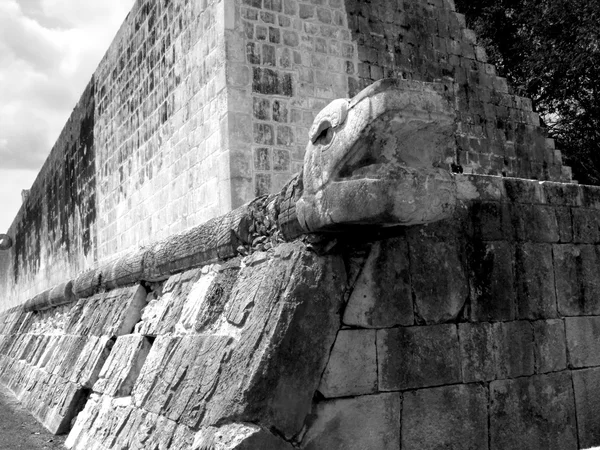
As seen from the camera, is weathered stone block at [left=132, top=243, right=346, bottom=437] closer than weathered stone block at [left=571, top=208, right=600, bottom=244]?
Yes

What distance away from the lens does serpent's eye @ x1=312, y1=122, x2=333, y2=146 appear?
302cm

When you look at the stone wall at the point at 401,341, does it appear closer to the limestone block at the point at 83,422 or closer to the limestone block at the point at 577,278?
the limestone block at the point at 577,278

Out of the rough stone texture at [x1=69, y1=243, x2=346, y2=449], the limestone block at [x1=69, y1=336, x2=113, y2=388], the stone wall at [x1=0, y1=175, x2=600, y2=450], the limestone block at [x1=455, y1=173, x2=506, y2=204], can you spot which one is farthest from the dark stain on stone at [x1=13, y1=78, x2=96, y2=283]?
the limestone block at [x1=455, y1=173, x2=506, y2=204]

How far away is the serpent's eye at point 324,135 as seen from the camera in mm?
3016

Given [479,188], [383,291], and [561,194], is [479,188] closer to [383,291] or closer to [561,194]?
[561,194]

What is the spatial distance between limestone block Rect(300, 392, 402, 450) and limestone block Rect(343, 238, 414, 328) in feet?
1.14

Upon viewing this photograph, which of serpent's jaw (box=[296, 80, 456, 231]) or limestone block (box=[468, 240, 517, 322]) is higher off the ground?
serpent's jaw (box=[296, 80, 456, 231])

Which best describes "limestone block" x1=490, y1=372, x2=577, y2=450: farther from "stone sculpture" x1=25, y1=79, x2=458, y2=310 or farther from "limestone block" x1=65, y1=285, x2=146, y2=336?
"limestone block" x1=65, y1=285, x2=146, y2=336

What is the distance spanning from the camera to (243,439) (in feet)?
9.22

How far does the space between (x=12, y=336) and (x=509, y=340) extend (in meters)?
11.2

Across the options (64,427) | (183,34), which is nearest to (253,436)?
(64,427)

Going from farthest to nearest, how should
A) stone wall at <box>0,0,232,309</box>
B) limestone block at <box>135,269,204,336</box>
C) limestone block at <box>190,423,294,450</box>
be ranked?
stone wall at <box>0,0,232,309</box>
limestone block at <box>135,269,204,336</box>
limestone block at <box>190,423,294,450</box>

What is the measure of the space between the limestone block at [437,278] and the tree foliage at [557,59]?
36.4ft

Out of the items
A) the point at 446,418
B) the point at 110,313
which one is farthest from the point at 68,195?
the point at 446,418
